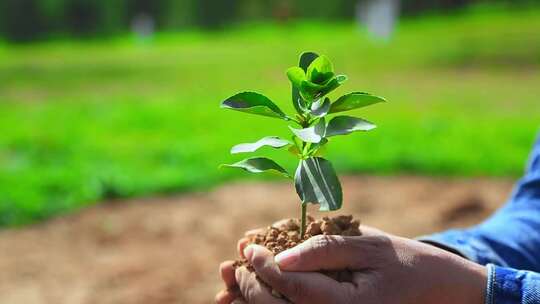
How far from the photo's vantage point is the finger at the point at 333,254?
3.83 feet

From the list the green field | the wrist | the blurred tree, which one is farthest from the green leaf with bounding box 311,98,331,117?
the blurred tree

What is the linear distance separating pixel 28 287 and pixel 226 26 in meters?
8.91

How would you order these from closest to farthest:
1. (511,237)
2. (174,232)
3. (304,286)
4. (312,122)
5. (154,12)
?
(304,286)
(312,122)
(511,237)
(174,232)
(154,12)

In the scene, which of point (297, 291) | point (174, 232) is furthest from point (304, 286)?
point (174, 232)

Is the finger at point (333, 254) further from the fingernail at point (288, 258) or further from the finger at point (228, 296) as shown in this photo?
the finger at point (228, 296)

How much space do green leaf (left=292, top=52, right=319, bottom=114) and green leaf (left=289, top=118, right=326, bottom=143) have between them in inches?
2.2

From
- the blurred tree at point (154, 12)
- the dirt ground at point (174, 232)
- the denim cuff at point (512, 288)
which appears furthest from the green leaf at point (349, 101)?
the blurred tree at point (154, 12)

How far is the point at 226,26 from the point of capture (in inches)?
464

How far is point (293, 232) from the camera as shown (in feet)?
4.28

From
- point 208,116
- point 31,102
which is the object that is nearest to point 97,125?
point 208,116

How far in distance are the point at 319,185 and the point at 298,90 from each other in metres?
0.15

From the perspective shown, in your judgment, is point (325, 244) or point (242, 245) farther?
point (242, 245)

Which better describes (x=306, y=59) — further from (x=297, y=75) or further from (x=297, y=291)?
(x=297, y=291)

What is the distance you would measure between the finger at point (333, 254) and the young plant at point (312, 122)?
5cm
